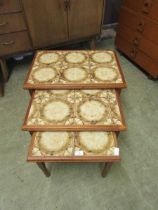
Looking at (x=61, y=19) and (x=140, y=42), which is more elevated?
(x=61, y=19)

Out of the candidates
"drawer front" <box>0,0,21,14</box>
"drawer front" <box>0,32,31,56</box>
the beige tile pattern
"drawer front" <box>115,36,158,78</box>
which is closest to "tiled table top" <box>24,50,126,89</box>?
the beige tile pattern

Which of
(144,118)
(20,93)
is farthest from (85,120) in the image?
(20,93)

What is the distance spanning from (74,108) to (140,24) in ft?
4.05

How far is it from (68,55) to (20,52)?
0.57 metres

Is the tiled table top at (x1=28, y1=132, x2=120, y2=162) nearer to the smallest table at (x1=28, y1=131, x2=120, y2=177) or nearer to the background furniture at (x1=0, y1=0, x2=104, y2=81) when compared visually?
the smallest table at (x1=28, y1=131, x2=120, y2=177)

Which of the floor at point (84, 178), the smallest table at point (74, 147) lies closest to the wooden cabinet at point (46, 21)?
the floor at point (84, 178)

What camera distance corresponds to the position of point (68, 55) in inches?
57.0

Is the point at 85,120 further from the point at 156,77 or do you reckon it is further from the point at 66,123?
the point at 156,77

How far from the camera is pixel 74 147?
0.92m

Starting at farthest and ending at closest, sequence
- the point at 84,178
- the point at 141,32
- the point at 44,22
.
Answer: the point at 141,32 → the point at 44,22 → the point at 84,178

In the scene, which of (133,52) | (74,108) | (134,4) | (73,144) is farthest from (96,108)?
(134,4)

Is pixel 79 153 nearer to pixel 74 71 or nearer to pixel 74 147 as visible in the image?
pixel 74 147

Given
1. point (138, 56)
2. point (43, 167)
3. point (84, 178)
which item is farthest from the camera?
point (138, 56)

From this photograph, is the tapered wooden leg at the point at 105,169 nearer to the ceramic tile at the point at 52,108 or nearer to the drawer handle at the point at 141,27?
the ceramic tile at the point at 52,108
